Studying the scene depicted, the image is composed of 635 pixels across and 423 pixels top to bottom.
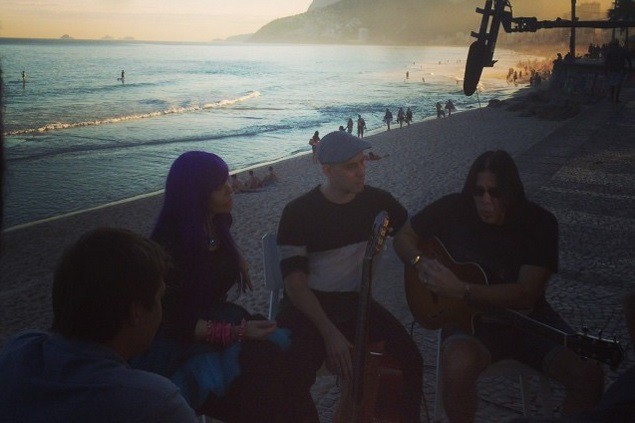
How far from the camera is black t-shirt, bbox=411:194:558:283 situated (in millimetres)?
3252

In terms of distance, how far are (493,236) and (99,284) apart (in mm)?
2533

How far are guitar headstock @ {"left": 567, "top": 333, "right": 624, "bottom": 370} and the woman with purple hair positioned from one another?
1446mm

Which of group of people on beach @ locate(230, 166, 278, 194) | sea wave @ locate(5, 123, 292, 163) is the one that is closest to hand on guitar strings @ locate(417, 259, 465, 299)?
group of people on beach @ locate(230, 166, 278, 194)

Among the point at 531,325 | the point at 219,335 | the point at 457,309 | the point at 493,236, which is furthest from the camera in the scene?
the point at 493,236

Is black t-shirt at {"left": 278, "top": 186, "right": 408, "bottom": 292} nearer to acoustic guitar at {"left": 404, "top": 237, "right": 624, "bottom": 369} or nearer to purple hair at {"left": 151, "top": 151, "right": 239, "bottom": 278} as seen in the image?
acoustic guitar at {"left": 404, "top": 237, "right": 624, "bottom": 369}

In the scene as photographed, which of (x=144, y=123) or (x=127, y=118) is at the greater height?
(x=127, y=118)

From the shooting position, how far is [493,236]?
3389mm

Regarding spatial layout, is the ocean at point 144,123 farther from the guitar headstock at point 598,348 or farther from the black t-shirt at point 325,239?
the guitar headstock at point 598,348

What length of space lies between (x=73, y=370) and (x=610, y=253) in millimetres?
7500

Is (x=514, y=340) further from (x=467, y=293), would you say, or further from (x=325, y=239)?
(x=325, y=239)

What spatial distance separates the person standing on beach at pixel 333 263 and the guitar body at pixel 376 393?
0.10 meters

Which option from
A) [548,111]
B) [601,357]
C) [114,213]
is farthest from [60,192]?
[548,111]

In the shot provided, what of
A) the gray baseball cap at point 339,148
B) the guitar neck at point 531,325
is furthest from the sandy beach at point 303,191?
the gray baseball cap at point 339,148

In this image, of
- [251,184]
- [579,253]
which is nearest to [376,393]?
[579,253]
